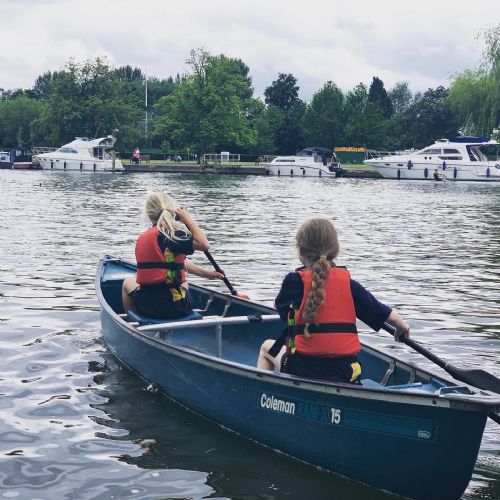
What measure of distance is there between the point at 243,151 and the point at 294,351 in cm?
9206

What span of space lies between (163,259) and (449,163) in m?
59.8

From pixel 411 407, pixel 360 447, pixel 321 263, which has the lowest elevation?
pixel 360 447

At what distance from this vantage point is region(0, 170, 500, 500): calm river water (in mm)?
6438

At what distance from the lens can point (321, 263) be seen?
6074 millimetres

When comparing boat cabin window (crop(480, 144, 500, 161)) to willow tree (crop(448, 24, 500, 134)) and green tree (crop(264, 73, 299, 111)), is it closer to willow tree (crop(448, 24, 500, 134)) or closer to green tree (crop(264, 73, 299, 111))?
willow tree (crop(448, 24, 500, 134))

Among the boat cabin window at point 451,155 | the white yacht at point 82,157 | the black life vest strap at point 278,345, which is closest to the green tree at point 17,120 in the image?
the white yacht at point 82,157

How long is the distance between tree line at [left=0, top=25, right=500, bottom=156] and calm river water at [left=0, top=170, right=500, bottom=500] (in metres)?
44.6

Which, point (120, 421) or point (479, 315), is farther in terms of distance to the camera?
point (479, 315)

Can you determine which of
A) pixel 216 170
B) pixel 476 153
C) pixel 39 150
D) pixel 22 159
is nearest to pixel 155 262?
pixel 476 153

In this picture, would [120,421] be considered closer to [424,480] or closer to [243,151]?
[424,480]

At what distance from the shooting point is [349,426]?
19.5 ft

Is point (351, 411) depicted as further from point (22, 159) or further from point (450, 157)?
point (22, 159)

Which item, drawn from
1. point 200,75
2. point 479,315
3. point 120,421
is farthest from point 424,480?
point 200,75

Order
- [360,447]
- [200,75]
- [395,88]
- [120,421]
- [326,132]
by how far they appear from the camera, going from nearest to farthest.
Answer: [360,447], [120,421], [200,75], [326,132], [395,88]
